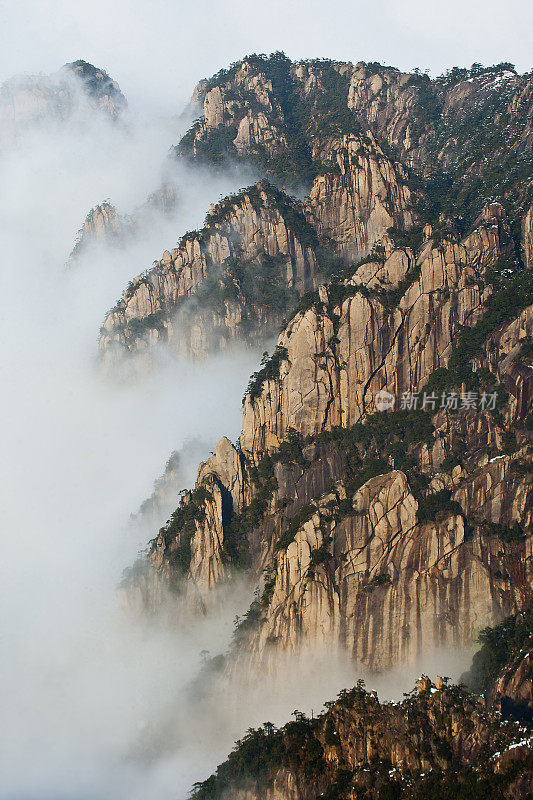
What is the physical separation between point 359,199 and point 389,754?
334 feet

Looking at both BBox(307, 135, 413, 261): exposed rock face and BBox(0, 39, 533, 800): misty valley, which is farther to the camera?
BBox(307, 135, 413, 261): exposed rock face

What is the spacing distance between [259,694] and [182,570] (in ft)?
75.1

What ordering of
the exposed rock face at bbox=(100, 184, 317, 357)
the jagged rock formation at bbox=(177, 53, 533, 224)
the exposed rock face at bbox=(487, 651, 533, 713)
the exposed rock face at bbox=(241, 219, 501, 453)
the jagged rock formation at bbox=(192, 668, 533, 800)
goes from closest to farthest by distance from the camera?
1. the jagged rock formation at bbox=(192, 668, 533, 800)
2. the exposed rock face at bbox=(487, 651, 533, 713)
3. the exposed rock face at bbox=(241, 219, 501, 453)
4. the jagged rock formation at bbox=(177, 53, 533, 224)
5. the exposed rock face at bbox=(100, 184, 317, 357)

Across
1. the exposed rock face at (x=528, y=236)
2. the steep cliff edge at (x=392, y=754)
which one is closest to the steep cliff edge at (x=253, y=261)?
the exposed rock face at (x=528, y=236)

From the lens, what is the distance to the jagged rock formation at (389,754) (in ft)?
284

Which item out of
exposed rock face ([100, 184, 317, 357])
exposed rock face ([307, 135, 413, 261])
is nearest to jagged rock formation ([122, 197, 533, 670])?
exposed rock face ([307, 135, 413, 261])

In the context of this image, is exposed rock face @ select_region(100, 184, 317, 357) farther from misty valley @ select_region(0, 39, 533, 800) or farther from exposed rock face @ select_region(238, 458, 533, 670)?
exposed rock face @ select_region(238, 458, 533, 670)

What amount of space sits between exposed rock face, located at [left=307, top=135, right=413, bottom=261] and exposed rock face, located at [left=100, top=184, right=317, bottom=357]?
4808mm

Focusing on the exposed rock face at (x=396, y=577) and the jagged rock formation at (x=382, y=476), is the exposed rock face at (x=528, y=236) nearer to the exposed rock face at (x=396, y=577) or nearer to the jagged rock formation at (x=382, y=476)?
the jagged rock formation at (x=382, y=476)

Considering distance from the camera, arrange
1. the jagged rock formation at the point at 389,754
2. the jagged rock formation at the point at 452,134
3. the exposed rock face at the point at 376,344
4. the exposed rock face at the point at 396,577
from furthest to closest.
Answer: the jagged rock formation at the point at 452,134 → the exposed rock face at the point at 376,344 → the exposed rock face at the point at 396,577 → the jagged rock formation at the point at 389,754

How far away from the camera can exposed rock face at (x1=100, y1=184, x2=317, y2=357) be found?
173 meters

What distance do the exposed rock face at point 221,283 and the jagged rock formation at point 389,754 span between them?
78.3 m

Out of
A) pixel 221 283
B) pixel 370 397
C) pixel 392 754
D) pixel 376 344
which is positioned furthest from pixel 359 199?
pixel 392 754

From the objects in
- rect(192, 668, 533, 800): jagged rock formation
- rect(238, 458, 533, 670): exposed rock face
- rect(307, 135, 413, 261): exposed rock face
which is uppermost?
rect(307, 135, 413, 261): exposed rock face
